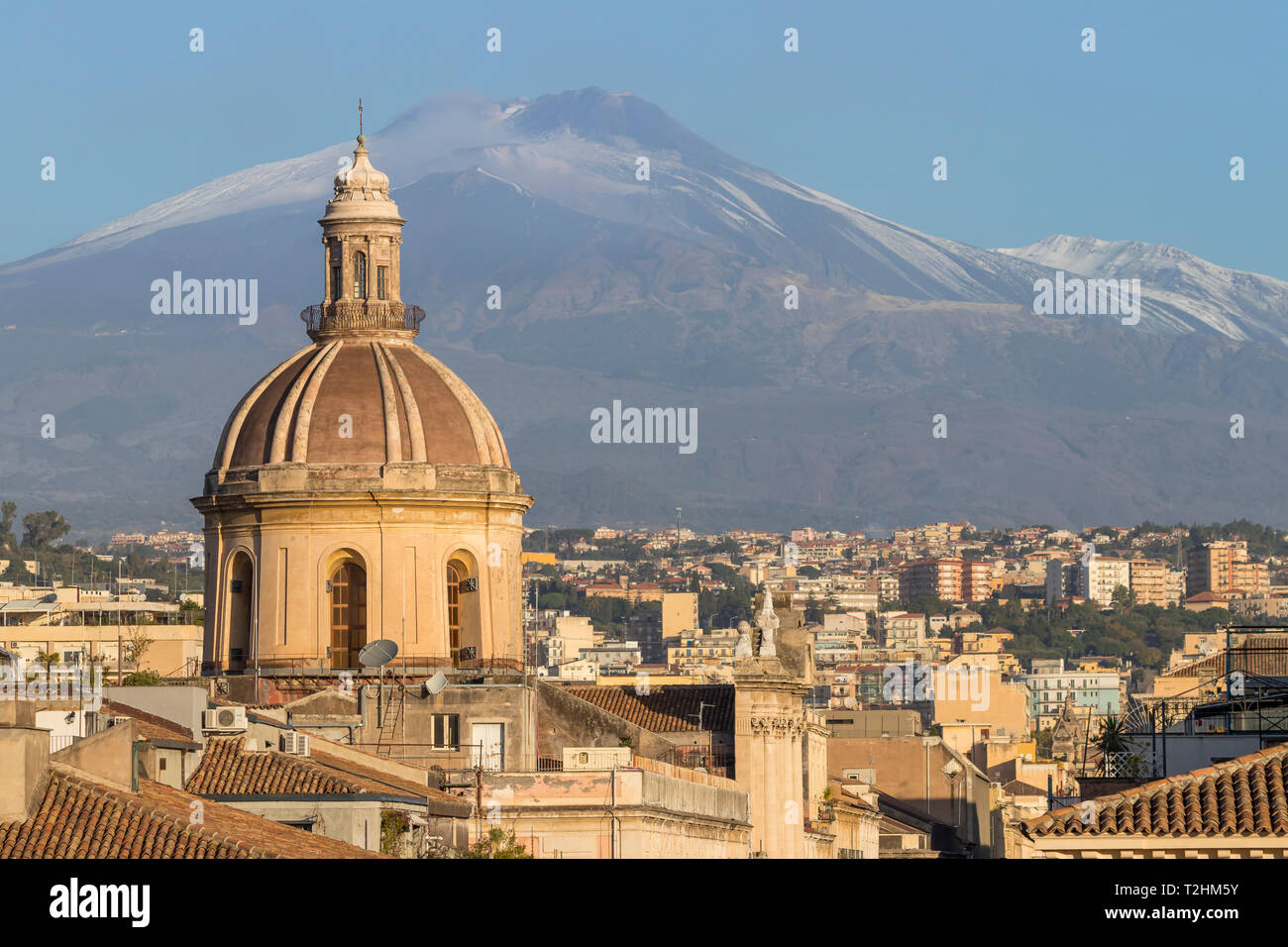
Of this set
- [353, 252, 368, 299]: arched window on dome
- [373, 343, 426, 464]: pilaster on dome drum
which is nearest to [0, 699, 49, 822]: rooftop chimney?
[373, 343, 426, 464]: pilaster on dome drum

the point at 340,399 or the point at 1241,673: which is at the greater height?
the point at 340,399

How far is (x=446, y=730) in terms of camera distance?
64000 millimetres

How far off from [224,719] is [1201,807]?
73.7 ft

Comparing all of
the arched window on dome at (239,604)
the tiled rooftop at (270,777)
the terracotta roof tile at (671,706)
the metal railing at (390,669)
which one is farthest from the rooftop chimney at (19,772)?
the arched window on dome at (239,604)

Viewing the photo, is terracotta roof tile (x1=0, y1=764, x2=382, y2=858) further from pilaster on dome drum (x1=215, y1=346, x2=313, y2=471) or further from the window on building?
pilaster on dome drum (x1=215, y1=346, x2=313, y2=471)

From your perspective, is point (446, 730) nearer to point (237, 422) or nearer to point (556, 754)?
point (556, 754)

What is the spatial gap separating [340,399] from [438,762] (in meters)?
12.7

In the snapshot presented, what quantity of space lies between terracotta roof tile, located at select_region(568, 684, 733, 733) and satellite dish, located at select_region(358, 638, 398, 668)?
15.1 ft

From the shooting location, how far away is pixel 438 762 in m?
61.0

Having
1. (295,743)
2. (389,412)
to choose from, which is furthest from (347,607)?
(295,743)

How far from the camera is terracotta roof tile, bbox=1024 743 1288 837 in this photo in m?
33.7

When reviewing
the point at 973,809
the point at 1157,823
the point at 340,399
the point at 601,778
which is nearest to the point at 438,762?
the point at 601,778
